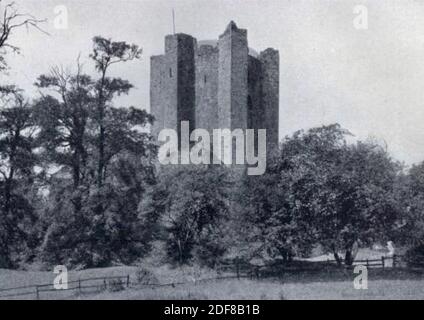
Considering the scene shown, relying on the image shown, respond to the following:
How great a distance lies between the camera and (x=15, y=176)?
32.8 metres

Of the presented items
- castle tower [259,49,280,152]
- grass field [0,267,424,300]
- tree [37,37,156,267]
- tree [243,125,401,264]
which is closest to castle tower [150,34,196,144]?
castle tower [259,49,280,152]

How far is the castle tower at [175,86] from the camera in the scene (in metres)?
47.3

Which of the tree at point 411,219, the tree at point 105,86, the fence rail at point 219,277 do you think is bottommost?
the fence rail at point 219,277

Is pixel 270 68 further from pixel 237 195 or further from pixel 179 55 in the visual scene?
pixel 237 195

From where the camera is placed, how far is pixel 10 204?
3186 cm

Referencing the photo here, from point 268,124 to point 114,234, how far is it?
24.6 metres

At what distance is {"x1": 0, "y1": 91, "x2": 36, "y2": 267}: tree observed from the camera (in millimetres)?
31328

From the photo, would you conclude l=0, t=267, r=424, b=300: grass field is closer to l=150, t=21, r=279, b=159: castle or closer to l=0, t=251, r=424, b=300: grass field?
l=0, t=251, r=424, b=300: grass field

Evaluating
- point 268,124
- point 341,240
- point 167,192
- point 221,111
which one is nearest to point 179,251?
point 167,192

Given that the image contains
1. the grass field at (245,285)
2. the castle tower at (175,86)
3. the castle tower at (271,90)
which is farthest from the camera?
the castle tower at (271,90)

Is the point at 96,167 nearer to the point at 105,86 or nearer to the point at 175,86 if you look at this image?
the point at 105,86

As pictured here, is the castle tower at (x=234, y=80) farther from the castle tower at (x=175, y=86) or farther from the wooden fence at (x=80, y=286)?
the wooden fence at (x=80, y=286)

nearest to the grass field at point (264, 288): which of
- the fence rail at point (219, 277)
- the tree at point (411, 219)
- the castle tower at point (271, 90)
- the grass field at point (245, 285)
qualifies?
the grass field at point (245, 285)

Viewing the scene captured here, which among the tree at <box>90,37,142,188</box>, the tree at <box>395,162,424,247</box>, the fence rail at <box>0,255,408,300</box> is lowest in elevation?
the fence rail at <box>0,255,408,300</box>
